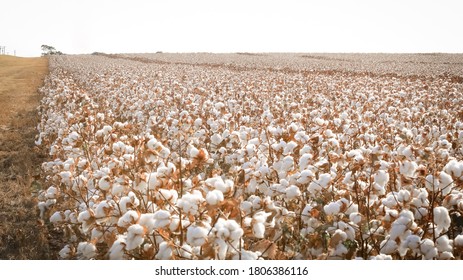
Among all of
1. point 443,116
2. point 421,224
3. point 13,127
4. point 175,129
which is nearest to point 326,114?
point 443,116

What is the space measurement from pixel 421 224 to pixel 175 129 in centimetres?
399

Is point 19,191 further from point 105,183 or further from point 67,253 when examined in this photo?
point 105,183

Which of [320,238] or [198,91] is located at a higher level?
[198,91]

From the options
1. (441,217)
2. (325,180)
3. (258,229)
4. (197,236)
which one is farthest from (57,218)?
(441,217)

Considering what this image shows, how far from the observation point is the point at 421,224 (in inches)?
116

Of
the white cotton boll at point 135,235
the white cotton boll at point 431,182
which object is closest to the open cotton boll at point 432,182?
the white cotton boll at point 431,182

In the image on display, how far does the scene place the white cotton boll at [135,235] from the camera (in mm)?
2215

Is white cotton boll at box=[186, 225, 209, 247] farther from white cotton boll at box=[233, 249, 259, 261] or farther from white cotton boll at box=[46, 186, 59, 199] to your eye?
white cotton boll at box=[46, 186, 59, 199]

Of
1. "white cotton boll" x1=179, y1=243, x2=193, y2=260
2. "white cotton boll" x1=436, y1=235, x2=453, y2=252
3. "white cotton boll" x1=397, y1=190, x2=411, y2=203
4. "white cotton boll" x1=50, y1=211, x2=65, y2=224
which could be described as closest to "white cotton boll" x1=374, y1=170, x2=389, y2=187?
"white cotton boll" x1=397, y1=190, x2=411, y2=203

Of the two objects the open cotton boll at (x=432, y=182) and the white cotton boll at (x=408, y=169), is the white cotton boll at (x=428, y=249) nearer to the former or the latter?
A: the open cotton boll at (x=432, y=182)

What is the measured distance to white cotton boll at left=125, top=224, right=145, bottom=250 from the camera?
221cm
